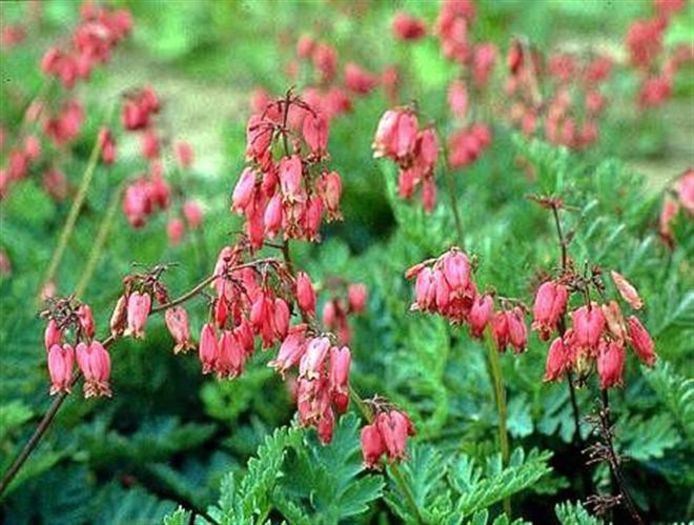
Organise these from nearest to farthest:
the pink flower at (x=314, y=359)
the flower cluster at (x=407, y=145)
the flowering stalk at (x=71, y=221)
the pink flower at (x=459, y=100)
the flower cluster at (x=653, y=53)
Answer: the pink flower at (x=314, y=359)
the flower cluster at (x=407, y=145)
the flowering stalk at (x=71, y=221)
the pink flower at (x=459, y=100)
the flower cluster at (x=653, y=53)

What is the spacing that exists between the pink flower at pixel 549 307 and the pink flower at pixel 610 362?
0.38 ft

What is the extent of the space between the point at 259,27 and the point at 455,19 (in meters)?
3.47

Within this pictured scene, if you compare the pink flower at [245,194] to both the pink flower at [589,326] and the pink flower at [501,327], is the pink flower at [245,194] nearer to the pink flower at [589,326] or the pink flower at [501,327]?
the pink flower at [501,327]

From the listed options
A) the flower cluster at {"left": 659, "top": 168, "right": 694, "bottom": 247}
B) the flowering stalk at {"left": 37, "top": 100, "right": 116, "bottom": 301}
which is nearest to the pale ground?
the flowering stalk at {"left": 37, "top": 100, "right": 116, "bottom": 301}

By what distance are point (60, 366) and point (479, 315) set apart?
76 centimetres

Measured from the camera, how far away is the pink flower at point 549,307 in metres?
A: 2.80

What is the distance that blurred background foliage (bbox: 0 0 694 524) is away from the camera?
325 centimetres

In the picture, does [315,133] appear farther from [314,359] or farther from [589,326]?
[589,326]

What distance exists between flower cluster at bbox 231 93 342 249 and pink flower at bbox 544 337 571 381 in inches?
18.0

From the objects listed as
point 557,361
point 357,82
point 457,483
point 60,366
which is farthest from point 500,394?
point 357,82

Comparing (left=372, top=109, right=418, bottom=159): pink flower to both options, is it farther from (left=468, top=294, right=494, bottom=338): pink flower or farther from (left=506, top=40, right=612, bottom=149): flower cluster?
(left=506, top=40, right=612, bottom=149): flower cluster

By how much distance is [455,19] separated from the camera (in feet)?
16.4

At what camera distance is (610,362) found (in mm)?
2715

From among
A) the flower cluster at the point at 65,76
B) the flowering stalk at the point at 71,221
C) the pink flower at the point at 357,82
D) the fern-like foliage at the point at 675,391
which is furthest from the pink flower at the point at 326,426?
the pink flower at the point at 357,82
